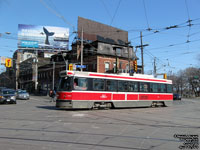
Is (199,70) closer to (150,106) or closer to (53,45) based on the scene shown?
(53,45)

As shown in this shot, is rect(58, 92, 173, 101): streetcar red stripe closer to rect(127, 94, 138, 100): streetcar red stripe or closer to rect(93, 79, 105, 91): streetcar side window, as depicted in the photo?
rect(127, 94, 138, 100): streetcar red stripe

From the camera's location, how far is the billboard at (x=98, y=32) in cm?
4606

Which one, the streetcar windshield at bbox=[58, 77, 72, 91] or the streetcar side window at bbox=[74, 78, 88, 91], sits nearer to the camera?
the streetcar windshield at bbox=[58, 77, 72, 91]

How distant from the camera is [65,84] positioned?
627 inches

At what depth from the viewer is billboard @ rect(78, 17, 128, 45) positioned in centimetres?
4606

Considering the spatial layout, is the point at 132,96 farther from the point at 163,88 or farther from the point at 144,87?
the point at 163,88

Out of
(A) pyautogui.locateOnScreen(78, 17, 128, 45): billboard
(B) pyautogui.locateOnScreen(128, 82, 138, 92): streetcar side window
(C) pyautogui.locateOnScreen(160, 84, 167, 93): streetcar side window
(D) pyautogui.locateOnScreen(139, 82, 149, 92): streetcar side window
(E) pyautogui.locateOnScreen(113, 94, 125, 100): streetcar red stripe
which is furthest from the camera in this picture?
(A) pyautogui.locateOnScreen(78, 17, 128, 45): billboard

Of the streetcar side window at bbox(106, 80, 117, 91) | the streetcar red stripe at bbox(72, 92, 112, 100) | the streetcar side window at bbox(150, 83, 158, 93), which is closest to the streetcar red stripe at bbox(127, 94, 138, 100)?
the streetcar side window at bbox(106, 80, 117, 91)

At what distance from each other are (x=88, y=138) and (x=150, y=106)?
1547cm

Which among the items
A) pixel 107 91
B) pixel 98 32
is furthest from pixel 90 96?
pixel 98 32

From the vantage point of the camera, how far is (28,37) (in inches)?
2505

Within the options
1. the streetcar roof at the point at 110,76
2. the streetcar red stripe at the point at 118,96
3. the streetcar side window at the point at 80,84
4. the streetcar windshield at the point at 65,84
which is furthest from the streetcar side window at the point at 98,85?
the streetcar windshield at the point at 65,84

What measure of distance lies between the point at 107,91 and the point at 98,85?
0.98 metres

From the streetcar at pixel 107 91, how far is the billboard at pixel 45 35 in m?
47.5
